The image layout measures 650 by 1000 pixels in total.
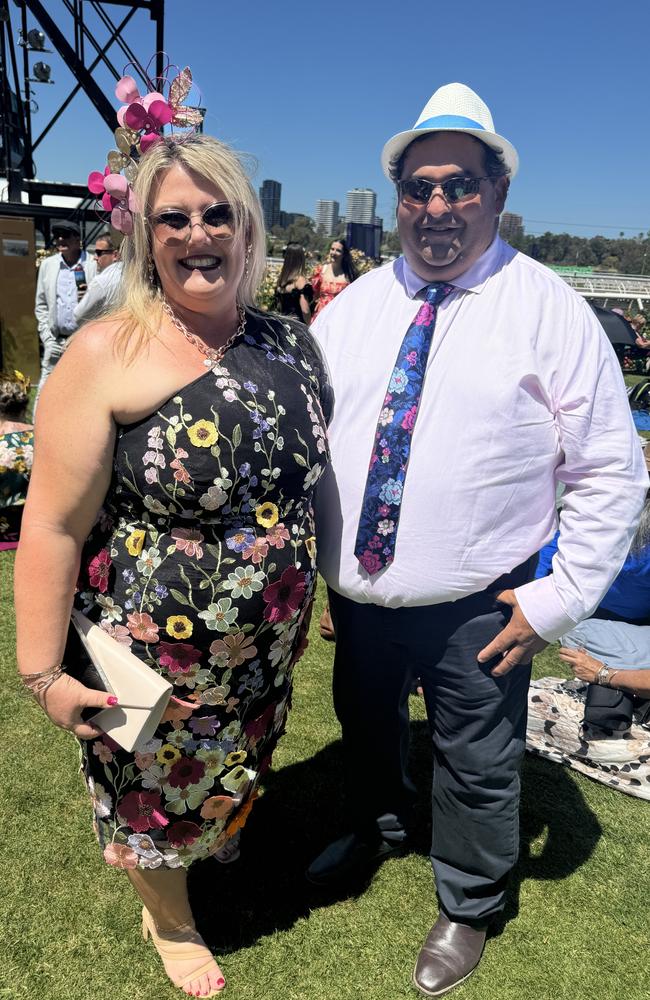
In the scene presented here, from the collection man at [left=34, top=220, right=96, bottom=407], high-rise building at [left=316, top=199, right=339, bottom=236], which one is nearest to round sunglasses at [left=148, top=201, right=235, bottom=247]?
man at [left=34, top=220, right=96, bottom=407]

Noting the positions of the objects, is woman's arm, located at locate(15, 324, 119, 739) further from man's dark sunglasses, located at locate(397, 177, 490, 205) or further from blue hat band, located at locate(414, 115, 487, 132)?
blue hat band, located at locate(414, 115, 487, 132)

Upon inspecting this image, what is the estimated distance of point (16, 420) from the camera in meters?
5.01

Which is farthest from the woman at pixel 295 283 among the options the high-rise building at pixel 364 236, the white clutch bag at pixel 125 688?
the high-rise building at pixel 364 236

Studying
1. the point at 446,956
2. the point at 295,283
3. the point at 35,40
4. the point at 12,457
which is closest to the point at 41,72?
the point at 35,40

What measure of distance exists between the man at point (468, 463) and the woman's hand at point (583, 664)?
950 millimetres

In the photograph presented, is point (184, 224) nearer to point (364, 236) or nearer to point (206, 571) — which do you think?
point (206, 571)

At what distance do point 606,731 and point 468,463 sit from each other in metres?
1.79

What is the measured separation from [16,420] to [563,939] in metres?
4.42

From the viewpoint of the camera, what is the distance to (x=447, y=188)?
169 cm

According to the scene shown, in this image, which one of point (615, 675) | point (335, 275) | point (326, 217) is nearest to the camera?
point (615, 675)

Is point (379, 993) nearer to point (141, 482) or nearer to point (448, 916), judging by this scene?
point (448, 916)

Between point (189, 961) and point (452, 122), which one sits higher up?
point (452, 122)

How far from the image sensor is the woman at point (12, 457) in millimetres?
4742

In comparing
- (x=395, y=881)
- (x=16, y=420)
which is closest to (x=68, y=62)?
(x=16, y=420)
